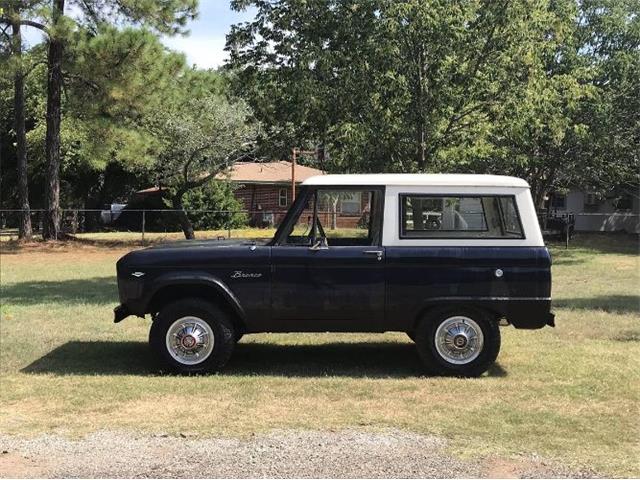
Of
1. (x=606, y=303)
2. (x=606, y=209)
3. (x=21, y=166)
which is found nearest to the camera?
(x=606, y=303)

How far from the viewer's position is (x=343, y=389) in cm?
619

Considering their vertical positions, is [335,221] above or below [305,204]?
below

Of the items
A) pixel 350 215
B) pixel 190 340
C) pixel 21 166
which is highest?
pixel 21 166

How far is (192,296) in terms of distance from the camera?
6.77m

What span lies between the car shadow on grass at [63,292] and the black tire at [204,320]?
217 inches

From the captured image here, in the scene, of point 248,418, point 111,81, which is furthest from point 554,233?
point 248,418

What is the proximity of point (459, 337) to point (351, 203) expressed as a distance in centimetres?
175

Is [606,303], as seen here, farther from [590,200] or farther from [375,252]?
[590,200]

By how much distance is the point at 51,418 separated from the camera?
212 inches

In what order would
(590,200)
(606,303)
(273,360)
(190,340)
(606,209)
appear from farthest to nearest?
(590,200) → (606,209) → (606,303) → (273,360) → (190,340)

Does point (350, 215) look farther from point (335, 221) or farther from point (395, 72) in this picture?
point (395, 72)

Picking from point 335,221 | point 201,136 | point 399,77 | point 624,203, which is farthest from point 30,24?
point 624,203

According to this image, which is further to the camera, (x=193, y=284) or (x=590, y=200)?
(x=590, y=200)

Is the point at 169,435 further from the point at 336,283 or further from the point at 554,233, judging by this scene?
the point at 554,233
